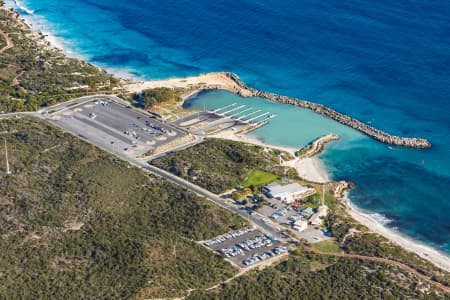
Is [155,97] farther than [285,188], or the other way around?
[155,97]

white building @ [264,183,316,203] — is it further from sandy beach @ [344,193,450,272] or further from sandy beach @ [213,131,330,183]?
sandy beach @ [344,193,450,272]

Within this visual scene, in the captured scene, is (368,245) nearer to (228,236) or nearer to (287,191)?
(287,191)

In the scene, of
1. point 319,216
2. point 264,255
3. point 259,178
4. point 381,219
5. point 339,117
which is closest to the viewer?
point 264,255

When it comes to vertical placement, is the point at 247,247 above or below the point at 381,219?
below

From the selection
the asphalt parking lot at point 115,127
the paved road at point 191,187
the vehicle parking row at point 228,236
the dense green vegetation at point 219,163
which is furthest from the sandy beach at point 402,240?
the asphalt parking lot at point 115,127

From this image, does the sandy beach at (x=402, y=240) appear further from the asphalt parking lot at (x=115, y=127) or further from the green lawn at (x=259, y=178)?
the asphalt parking lot at (x=115, y=127)

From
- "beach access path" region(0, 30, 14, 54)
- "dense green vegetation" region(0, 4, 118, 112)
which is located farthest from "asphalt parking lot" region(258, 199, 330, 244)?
"beach access path" region(0, 30, 14, 54)

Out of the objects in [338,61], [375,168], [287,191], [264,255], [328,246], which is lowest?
[264,255]

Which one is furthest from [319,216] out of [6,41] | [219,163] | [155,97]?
[6,41]

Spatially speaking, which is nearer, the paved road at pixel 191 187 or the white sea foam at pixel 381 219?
the paved road at pixel 191 187
